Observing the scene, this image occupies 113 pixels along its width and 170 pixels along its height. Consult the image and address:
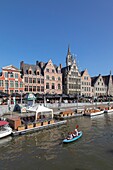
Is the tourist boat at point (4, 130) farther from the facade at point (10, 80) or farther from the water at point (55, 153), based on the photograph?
the facade at point (10, 80)

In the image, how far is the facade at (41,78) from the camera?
59.1 m

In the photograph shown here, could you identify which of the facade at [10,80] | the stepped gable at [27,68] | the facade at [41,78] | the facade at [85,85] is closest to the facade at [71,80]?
the facade at [85,85]

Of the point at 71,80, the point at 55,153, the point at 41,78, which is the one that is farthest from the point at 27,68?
the point at 55,153

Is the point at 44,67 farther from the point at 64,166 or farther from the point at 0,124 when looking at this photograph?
the point at 64,166

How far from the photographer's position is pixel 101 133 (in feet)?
84.4

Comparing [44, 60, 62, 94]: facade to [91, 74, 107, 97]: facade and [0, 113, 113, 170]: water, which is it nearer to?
[91, 74, 107, 97]: facade

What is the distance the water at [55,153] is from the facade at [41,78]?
3592cm

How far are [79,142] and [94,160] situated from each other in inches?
213

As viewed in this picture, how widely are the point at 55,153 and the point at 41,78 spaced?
151 ft

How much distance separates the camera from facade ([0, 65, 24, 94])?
52.7m

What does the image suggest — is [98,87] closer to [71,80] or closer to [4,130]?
[71,80]

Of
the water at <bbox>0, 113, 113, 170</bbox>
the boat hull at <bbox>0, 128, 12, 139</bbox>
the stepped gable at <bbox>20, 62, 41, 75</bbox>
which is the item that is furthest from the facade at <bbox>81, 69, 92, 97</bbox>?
the boat hull at <bbox>0, 128, 12, 139</bbox>

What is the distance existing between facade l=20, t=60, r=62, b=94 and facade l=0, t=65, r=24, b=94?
8.69 ft

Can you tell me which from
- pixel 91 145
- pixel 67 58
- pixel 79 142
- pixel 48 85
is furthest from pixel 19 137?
pixel 67 58
